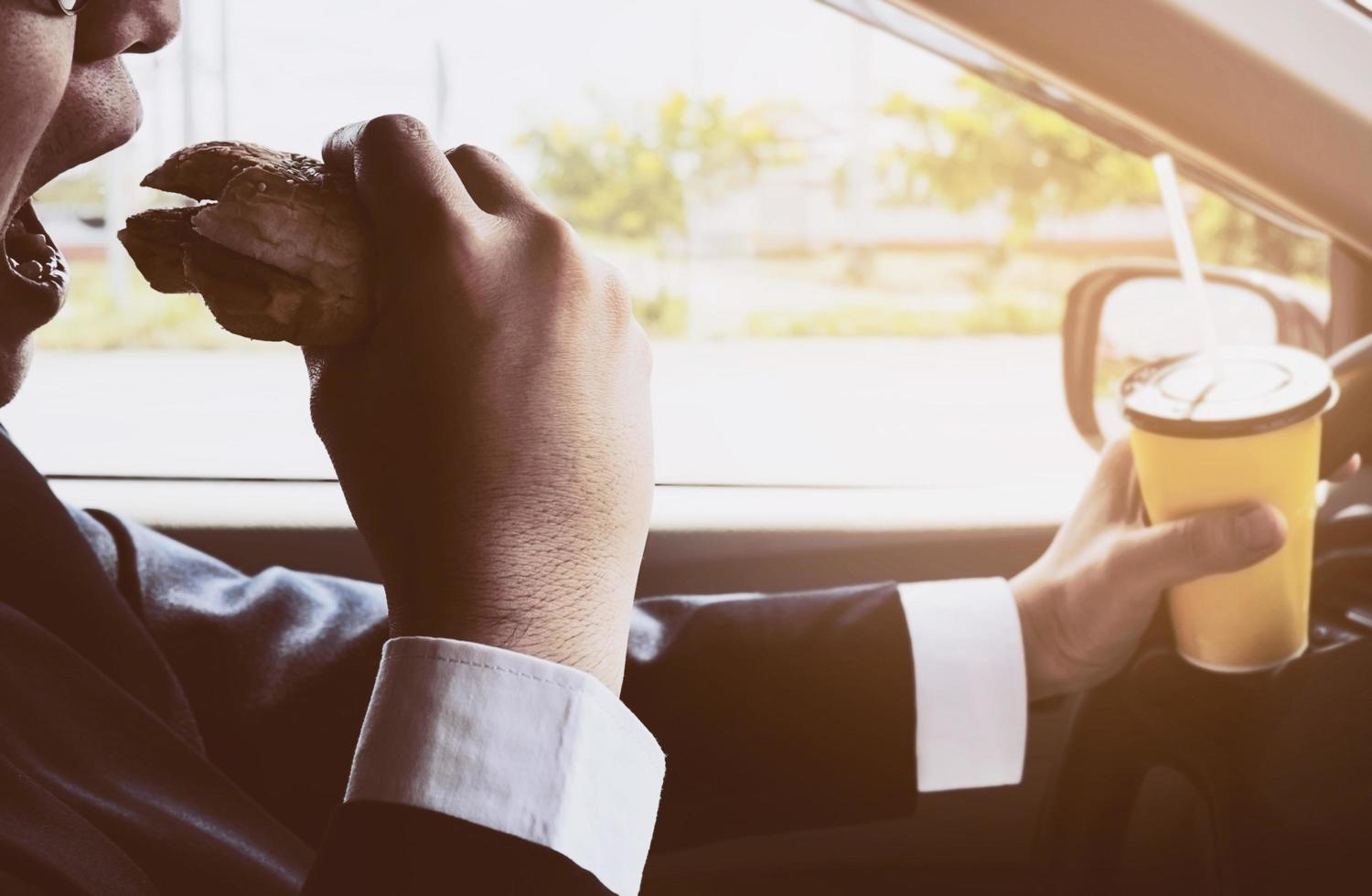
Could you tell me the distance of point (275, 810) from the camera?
1456mm

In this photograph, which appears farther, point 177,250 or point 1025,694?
point 1025,694

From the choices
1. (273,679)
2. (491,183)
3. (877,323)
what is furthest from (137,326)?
(491,183)

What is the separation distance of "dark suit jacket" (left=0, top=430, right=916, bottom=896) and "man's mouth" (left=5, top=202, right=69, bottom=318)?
0.74ft

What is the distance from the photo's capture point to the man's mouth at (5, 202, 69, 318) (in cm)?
116

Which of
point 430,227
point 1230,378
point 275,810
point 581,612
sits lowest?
point 275,810

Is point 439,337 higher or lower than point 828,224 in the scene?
higher

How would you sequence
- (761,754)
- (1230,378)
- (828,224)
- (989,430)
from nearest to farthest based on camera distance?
1. (1230,378)
2. (761,754)
3. (989,430)
4. (828,224)

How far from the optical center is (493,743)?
876mm

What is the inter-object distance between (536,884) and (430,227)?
43cm

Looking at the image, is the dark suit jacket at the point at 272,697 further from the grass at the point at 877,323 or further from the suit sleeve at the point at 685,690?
the grass at the point at 877,323

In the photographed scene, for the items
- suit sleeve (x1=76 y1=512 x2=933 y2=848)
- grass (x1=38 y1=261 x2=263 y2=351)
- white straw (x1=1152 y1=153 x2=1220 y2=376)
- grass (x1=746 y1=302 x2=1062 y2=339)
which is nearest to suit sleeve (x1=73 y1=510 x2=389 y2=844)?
suit sleeve (x1=76 y1=512 x2=933 y2=848)

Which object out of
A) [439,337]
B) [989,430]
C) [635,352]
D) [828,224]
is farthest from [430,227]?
[828,224]

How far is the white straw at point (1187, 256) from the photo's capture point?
1190mm

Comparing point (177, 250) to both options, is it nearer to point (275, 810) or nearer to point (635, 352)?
point (635, 352)
